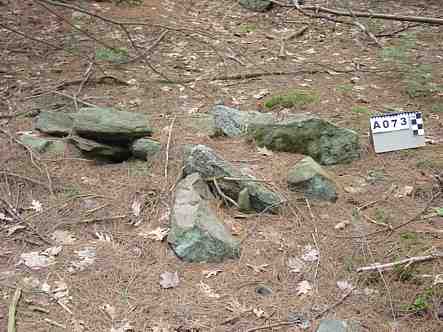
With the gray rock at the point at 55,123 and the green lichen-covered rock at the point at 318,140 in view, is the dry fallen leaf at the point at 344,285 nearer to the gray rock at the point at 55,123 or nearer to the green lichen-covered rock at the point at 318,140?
the green lichen-covered rock at the point at 318,140

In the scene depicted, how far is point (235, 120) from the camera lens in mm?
4781

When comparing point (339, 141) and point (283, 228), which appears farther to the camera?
point (339, 141)

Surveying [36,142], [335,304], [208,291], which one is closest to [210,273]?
[208,291]

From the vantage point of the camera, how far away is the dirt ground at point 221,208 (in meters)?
2.89

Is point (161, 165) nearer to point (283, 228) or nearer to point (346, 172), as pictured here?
point (283, 228)

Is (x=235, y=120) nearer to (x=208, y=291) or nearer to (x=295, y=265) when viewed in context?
(x=295, y=265)

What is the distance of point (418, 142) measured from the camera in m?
4.51

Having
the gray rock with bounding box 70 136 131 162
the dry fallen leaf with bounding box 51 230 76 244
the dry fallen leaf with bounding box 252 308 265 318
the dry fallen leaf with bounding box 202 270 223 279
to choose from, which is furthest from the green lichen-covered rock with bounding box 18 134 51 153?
the dry fallen leaf with bounding box 252 308 265 318

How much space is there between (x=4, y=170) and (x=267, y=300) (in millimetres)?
2341

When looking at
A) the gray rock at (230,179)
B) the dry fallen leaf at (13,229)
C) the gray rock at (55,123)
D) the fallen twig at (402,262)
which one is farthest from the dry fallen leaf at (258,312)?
the gray rock at (55,123)

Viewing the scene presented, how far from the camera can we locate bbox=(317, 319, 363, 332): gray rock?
2735 mm

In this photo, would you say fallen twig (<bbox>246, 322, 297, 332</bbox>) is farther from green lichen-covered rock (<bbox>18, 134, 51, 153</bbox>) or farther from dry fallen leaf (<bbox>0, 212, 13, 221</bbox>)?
green lichen-covered rock (<bbox>18, 134, 51, 153</bbox>)

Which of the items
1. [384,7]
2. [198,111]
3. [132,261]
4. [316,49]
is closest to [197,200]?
[132,261]

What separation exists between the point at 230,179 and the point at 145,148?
3.17 feet
